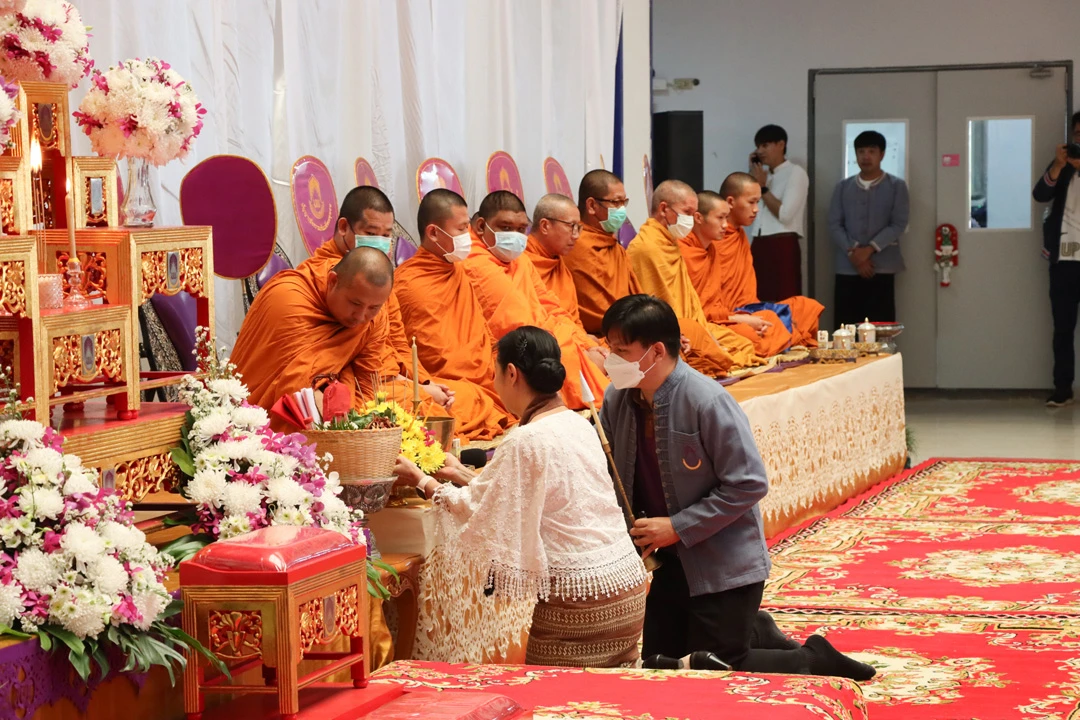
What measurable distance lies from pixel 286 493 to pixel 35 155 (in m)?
0.92

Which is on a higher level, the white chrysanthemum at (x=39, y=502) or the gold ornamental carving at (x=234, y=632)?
the white chrysanthemum at (x=39, y=502)

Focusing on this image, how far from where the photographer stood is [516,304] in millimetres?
6184

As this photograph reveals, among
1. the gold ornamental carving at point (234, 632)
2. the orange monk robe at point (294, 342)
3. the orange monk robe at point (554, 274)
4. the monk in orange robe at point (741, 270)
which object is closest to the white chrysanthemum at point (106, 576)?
the gold ornamental carving at point (234, 632)

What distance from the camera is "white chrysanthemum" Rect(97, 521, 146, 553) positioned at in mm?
2627

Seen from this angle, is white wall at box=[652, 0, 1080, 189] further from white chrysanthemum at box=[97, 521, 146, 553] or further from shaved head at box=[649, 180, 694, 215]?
white chrysanthemum at box=[97, 521, 146, 553]

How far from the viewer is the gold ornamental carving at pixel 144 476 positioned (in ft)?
10.1

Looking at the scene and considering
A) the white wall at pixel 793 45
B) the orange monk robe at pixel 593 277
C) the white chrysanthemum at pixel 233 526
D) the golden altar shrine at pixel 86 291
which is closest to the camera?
the golden altar shrine at pixel 86 291

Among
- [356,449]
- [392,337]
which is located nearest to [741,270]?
[392,337]

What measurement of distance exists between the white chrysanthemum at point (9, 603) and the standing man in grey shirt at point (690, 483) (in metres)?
1.54

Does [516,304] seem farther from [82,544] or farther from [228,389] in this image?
[82,544]

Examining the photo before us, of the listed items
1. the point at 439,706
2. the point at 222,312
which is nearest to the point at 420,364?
the point at 222,312

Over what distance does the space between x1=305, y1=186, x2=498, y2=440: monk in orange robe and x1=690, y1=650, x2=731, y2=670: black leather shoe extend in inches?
68.1

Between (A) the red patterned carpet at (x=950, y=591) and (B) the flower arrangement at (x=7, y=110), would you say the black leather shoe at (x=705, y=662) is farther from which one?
(B) the flower arrangement at (x=7, y=110)

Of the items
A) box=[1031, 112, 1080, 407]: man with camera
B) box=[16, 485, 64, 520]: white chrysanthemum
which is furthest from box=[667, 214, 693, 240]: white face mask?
box=[16, 485, 64, 520]: white chrysanthemum
